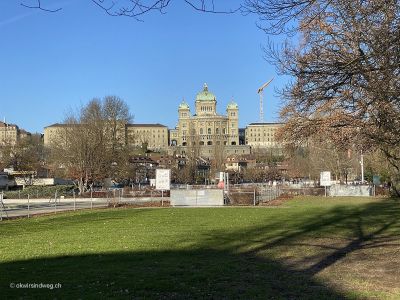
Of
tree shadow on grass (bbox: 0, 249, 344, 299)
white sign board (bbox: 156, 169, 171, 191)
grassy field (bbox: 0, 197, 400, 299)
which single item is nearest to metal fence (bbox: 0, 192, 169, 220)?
white sign board (bbox: 156, 169, 171, 191)

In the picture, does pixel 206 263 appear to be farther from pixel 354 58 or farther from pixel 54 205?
pixel 54 205

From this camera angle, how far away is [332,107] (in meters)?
19.2

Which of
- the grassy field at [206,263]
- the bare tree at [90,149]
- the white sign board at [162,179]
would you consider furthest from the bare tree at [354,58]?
the bare tree at [90,149]

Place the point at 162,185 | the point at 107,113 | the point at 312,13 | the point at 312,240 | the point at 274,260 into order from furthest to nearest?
the point at 107,113
the point at 162,185
the point at 312,240
the point at 274,260
the point at 312,13

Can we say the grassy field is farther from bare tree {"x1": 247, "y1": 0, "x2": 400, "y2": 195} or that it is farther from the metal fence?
the metal fence

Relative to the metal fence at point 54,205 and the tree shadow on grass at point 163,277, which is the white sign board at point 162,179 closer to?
the metal fence at point 54,205

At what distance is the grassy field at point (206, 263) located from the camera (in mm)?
8156

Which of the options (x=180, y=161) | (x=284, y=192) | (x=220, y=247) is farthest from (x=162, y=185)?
(x=180, y=161)

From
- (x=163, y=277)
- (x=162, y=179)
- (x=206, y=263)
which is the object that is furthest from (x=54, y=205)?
(x=163, y=277)

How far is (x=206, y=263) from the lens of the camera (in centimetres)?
1098

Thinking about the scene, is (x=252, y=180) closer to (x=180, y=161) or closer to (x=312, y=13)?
(x=180, y=161)

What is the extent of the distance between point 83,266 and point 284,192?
5149 cm

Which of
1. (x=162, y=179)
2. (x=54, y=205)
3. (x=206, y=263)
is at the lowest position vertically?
(x=54, y=205)

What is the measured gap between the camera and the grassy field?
8156 mm
